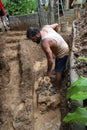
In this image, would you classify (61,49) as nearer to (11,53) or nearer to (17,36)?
(11,53)

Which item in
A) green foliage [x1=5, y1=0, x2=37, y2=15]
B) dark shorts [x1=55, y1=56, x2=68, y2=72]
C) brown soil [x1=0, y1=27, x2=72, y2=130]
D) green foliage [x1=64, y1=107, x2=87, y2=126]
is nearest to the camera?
green foliage [x1=64, y1=107, x2=87, y2=126]

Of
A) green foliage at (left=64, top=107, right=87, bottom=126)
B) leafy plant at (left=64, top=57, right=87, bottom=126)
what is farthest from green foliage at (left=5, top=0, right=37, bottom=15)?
green foliage at (left=64, top=107, right=87, bottom=126)

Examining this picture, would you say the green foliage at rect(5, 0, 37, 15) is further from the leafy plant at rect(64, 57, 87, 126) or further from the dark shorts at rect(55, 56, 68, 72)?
the leafy plant at rect(64, 57, 87, 126)

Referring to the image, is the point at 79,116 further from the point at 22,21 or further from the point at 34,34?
the point at 22,21

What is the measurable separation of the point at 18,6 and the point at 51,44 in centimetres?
851

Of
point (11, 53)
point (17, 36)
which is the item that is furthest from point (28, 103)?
point (17, 36)

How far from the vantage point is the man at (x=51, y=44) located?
5.47 meters

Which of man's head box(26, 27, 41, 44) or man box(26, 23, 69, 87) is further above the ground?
man's head box(26, 27, 41, 44)

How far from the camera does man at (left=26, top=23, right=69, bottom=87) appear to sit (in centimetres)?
547

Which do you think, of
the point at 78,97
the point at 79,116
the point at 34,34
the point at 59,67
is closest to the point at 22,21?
the point at 59,67

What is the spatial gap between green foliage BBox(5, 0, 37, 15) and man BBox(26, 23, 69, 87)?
7.49 meters

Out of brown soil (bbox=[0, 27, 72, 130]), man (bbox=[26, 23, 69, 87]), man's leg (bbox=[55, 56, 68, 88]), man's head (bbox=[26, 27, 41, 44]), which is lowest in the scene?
brown soil (bbox=[0, 27, 72, 130])

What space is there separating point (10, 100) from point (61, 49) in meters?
1.62

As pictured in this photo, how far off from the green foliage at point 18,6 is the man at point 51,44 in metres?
7.49
